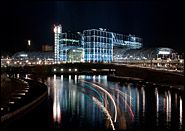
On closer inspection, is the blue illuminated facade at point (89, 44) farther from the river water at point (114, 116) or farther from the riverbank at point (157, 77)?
the river water at point (114, 116)

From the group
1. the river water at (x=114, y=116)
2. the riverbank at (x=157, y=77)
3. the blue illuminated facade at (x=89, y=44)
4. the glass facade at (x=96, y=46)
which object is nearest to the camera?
the river water at (x=114, y=116)

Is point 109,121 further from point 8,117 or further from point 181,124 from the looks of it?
point 8,117

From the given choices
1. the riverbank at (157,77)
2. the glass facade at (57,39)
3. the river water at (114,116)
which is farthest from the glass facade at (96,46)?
the river water at (114,116)

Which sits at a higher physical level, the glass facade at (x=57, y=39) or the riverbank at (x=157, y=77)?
the glass facade at (x=57, y=39)

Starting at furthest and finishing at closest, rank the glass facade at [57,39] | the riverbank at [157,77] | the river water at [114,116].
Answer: the glass facade at [57,39]
the riverbank at [157,77]
the river water at [114,116]

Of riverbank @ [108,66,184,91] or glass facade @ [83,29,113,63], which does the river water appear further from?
glass facade @ [83,29,113,63]

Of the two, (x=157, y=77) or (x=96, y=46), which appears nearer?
(x=157, y=77)

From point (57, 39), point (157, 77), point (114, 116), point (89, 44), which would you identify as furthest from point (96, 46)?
point (114, 116)

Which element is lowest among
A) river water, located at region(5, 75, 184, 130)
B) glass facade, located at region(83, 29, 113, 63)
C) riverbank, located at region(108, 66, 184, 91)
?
river water, located at region(5, 75, 184, 130)

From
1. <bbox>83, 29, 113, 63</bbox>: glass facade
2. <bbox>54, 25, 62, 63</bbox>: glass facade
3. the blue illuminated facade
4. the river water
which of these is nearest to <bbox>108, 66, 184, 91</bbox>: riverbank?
the river water

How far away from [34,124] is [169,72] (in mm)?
37640

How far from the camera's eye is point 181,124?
22.9 metres

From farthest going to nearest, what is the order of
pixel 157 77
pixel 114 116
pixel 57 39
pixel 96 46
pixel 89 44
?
pixel 57 39
pixel 89 44
pixel 96 46
pixel 157 77
pixel 114 116

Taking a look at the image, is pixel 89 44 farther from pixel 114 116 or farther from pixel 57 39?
pixel 114 116
